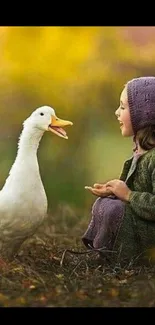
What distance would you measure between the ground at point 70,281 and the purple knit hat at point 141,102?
365 millimetres

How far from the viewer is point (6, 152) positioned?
203cm

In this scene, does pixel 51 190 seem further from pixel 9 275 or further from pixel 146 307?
pixel 146 307

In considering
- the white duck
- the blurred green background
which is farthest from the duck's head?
the blurred green background

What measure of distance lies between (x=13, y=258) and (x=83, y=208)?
45 cm

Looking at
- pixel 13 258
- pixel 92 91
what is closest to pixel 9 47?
pixel 92 91

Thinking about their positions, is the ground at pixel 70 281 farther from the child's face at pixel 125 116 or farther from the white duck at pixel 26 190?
the child's face at pixel 125 116

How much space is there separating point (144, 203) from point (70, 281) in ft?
0.90

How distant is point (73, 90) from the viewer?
209cm

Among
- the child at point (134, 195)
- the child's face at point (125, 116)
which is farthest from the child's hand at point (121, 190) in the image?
the child's face at point (125, 116)

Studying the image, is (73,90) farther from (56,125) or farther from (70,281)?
(70,281)

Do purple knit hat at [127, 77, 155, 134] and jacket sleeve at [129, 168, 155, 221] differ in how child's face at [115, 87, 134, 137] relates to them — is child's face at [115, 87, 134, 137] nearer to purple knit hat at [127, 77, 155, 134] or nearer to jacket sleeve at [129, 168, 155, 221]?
purple knit hat at [127, 77, 155, 134]

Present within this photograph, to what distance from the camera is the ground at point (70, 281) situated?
61.1 inches

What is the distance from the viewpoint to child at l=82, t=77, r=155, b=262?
69.2 inches

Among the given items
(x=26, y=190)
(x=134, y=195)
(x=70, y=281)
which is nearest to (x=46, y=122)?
(x=26, y=190)
